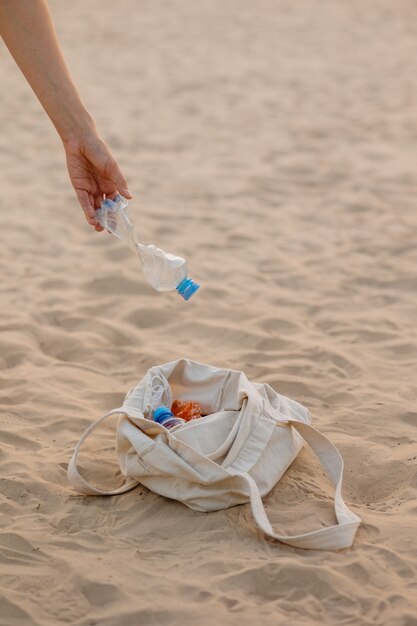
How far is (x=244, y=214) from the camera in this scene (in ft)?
19.8

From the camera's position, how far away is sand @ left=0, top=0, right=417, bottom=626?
8.71ft

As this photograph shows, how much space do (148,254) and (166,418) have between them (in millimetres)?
639

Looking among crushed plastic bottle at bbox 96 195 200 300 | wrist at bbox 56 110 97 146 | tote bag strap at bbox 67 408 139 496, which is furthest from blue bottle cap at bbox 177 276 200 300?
wrist at bbox 56 110 97 146

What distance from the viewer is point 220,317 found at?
4621mm

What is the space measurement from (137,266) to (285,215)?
1249 mm

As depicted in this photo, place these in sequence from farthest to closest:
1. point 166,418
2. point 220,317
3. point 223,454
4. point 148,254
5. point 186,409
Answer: point 220,317, point 148,254, point 186,409, point 166,418, point 223,454

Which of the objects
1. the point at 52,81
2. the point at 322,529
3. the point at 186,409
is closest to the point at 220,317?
the point at 186,409

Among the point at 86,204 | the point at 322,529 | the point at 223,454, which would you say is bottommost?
the point at 322,529

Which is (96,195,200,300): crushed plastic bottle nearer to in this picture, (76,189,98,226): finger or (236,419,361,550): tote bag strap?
(76,189,98,226): finger

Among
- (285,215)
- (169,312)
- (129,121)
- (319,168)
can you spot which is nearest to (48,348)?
(169,312)

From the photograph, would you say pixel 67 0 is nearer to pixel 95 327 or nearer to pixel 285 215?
pixel 285 215

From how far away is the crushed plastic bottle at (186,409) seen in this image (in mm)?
3256

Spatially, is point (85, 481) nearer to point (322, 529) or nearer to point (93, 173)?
point (322, 529)

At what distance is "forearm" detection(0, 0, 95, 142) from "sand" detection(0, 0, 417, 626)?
1168 millimetres
